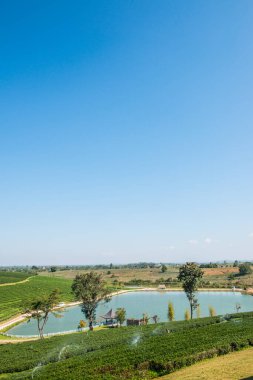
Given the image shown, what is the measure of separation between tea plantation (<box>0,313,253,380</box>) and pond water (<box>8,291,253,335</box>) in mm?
32783

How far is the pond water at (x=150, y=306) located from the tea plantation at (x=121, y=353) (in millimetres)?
32783

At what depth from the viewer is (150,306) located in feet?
360

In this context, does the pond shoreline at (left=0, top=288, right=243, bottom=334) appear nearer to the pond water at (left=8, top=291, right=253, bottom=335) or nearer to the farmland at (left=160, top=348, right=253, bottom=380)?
the pond water at (left=8, top=291, right=253, bottom=335)

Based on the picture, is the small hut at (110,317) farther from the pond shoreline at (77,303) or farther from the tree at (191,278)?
the tree at (191,278)

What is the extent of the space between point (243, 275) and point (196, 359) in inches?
5771

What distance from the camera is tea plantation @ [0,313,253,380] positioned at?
30609mm

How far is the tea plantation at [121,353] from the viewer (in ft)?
100

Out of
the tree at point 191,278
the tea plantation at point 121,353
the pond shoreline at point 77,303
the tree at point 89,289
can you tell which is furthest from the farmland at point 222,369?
the pond shoreline at point 77,303

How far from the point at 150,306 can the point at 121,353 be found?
75.9 metres

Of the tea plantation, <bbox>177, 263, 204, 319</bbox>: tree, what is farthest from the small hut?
the tea plantation

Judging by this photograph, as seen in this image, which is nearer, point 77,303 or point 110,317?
point 110,317

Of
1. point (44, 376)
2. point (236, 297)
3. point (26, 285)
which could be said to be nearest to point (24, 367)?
point (44, 376)

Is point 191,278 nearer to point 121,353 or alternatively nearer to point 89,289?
point 89,289

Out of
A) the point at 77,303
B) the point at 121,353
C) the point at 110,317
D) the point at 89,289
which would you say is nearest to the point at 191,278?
the point at 110,317
